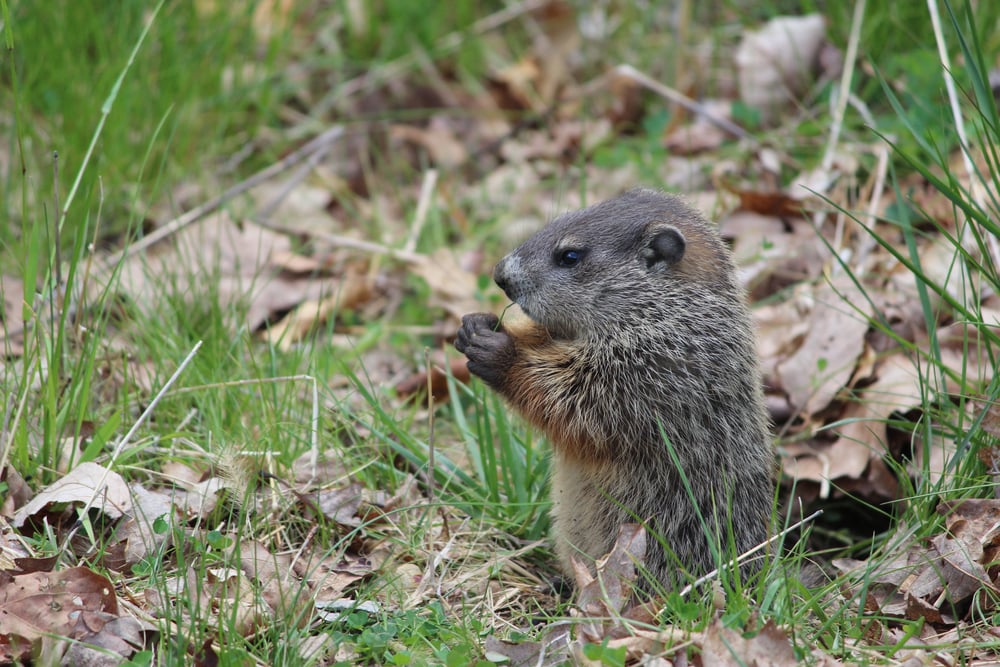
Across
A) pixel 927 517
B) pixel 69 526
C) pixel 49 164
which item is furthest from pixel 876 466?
pixel 49 164

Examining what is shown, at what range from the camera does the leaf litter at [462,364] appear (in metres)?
3.59

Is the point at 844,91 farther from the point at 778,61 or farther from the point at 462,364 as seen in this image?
the point at 462,364

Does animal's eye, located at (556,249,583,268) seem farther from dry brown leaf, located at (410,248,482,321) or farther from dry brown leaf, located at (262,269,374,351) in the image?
dry brown leaf, located at (410,248,482,321)

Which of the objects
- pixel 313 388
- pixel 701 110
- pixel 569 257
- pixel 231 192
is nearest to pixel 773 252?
pixel 701 110

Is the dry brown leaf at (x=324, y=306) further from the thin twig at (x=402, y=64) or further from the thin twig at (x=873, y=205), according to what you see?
the thin twig at (x=873, y=205)

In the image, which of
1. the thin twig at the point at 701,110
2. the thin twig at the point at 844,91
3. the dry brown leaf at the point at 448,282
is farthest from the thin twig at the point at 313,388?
the thin twig at the point at 701,110

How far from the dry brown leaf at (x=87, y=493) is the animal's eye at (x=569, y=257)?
80.1 inches

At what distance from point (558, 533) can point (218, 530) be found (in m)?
1.43

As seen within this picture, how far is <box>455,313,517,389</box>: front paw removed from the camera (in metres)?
4.50

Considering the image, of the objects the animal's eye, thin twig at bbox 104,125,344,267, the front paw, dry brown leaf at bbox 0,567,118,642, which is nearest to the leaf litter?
dry brown leaf at bbox 0,567,118,642

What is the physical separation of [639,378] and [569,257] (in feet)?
2.09

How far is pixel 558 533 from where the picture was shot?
446 centimetres

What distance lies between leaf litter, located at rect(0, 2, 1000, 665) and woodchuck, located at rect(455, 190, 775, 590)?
314mm

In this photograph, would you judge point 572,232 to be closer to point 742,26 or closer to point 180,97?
point 180,97
